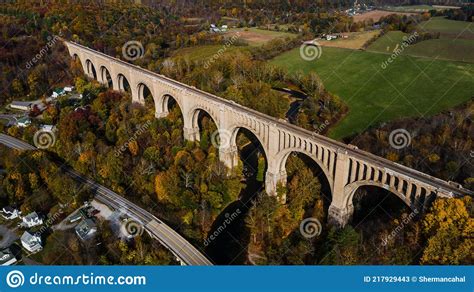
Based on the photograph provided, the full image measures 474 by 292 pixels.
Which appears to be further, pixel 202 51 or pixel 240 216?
pixel 202 51

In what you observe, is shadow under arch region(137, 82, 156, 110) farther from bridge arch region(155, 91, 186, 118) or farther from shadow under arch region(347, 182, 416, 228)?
shadow under arch region(347, 182, 416, 228)

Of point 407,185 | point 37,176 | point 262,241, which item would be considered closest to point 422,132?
point 407,185

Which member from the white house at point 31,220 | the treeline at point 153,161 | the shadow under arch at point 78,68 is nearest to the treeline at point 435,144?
the treeline at point 153,161

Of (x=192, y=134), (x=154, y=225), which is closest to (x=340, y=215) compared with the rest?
(x=154, y=225)

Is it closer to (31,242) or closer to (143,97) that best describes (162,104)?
(143,97)

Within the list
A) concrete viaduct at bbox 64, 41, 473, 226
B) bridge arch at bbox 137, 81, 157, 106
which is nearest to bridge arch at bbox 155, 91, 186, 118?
concrete viaduct at bbox 64, 41, 473, 226

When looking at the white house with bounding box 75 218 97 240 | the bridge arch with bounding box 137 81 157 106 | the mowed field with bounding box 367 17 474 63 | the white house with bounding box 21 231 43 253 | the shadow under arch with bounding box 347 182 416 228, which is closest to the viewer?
the shadow under arch with bounding box 347 182 416 228

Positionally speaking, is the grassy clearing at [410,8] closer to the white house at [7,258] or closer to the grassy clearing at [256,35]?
the grassy clearing at [256,35]

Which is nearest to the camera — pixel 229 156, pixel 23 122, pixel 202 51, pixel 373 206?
pixel 373 206
